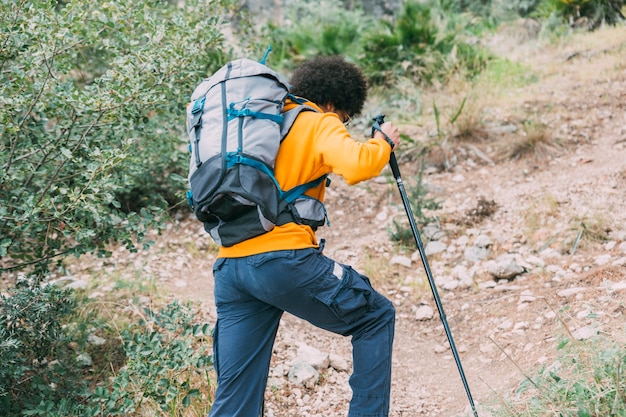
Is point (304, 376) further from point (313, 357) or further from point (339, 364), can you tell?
point (339, 364)

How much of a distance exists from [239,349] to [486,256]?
2928mm

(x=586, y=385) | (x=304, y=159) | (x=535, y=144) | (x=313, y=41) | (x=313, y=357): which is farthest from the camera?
(x=313, y=41)

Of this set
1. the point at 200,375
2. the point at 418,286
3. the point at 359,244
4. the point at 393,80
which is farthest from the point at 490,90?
the point at 200,375

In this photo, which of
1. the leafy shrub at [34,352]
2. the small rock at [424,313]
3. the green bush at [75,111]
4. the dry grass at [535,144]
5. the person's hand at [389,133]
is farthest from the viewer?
the dry grass at [535,144]

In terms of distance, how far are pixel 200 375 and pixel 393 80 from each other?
18.4ft

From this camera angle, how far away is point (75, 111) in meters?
3.49

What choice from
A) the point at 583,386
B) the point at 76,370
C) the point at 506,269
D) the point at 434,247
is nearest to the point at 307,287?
the point at 583,386

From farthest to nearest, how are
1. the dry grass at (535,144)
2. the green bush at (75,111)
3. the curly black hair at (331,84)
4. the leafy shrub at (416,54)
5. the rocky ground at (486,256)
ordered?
the leafy shrub at (416,54) → the dry grass at (535,144) → the rocky ground at (486,256) → the green bush at (75,111) → the curly black hair at (331,84)

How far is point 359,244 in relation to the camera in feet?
18.7

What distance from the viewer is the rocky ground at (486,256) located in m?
3.78

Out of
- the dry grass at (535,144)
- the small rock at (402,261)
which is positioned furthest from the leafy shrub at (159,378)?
the dry grass at (535,144)

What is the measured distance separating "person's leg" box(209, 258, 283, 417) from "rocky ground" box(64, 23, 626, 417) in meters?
0.92

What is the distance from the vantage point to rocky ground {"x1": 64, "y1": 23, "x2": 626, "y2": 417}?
3779 mm

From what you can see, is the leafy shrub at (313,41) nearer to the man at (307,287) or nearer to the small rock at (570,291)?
the small rock at (570,291)
